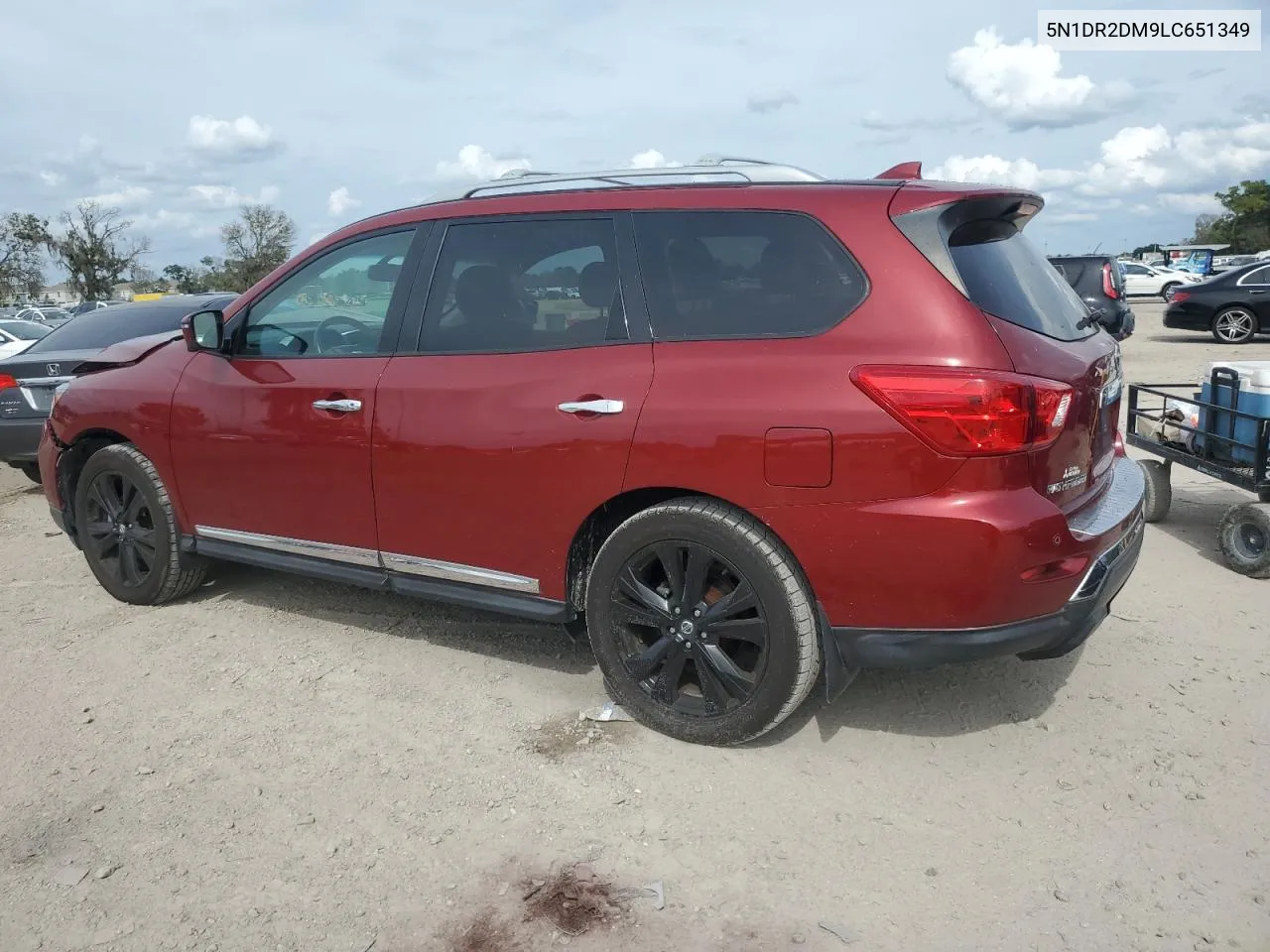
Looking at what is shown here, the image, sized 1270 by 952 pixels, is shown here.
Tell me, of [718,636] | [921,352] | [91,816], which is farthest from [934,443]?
[91,816]

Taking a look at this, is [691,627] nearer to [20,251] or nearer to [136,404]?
[136,404]

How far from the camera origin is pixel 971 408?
2.80 meters

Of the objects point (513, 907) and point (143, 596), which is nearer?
point (513, 907)

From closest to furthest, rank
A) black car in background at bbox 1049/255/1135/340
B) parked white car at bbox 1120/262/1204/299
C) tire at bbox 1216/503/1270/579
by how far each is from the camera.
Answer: tire at bbox 1216/503/1270/579 → black car in background at bbox 1049/255/1135/340 → parked white car at bbox 1120/262/1204/299

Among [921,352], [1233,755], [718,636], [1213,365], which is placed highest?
[921,352]

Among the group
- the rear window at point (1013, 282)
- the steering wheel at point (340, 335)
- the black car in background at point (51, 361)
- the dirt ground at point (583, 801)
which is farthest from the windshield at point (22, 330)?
the rear window at point (1013, 282)

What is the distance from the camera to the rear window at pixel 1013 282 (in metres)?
3.05

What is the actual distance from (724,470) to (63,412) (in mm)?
3686

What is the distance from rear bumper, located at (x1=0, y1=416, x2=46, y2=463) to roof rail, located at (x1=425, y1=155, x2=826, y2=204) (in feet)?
16.7

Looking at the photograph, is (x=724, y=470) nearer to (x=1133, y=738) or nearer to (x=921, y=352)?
(x=921, y=352)

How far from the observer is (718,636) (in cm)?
328

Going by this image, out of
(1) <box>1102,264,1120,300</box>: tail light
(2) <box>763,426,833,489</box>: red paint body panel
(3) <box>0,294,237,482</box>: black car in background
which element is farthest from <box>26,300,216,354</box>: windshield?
(1) <box>1102,264,1120,300</box>: tail light

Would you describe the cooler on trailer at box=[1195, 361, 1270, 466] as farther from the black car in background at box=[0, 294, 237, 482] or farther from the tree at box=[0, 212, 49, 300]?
the tree at box=[0, 212, 49, 300]

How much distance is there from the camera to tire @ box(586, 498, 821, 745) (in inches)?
122
